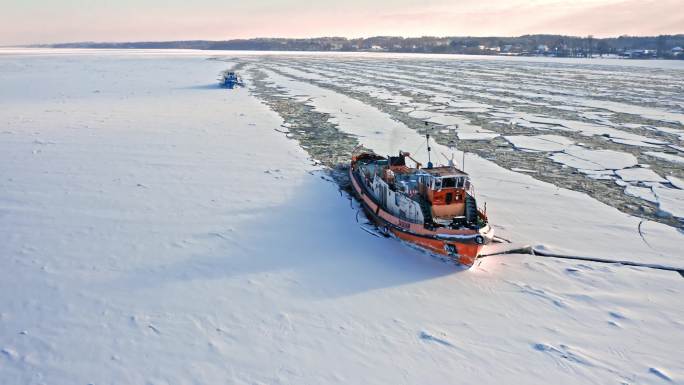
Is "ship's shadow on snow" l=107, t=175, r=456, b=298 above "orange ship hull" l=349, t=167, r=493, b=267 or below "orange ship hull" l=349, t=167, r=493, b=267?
below

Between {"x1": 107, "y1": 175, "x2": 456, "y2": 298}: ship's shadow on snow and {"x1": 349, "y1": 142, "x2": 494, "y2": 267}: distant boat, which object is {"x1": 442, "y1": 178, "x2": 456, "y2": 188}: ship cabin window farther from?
{"x1": 107, "y1": 175, "x2": 456, "y2": 298}: ship's shadow on snow

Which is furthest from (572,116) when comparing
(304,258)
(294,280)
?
(294,280)

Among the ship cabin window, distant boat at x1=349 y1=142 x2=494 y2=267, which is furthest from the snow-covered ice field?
the ship cabin window

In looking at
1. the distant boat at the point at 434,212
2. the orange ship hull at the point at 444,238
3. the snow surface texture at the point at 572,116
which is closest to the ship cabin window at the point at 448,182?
the distant boat at the point at 434,212

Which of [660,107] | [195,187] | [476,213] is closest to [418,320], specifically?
[476,213]

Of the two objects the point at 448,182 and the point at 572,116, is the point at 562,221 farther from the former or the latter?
the point at 572,116

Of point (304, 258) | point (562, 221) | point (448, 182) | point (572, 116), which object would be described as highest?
point (572, 116)
